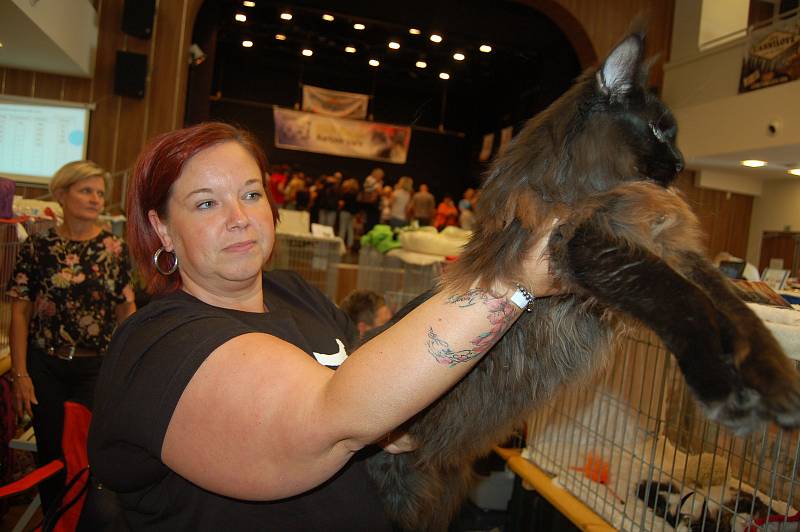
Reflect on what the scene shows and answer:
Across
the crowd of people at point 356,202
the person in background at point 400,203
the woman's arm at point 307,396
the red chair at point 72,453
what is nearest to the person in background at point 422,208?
the crowd of people at point 356,202

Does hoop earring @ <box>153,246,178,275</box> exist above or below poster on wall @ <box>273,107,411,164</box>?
below

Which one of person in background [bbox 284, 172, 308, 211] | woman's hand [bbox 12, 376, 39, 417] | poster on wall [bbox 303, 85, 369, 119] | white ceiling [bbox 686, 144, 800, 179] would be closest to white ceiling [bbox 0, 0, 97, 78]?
woman's hand [bbox 12, 376, 39, 417]

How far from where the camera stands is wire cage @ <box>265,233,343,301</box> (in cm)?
539

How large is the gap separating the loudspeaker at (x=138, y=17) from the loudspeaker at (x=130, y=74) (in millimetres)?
258

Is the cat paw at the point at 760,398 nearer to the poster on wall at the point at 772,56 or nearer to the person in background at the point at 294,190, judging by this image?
the poster on wall at the point at 772,56

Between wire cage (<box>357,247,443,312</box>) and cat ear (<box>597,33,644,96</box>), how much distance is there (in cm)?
293

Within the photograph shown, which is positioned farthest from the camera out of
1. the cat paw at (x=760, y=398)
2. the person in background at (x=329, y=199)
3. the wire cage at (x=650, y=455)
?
the person in background at (x=329, y=199)

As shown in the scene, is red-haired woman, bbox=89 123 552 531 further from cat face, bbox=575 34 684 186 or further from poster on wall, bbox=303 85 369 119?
poster on wall, bbox=303 85 369 119

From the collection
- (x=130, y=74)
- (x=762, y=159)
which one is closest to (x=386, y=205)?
(x=130, y=74)

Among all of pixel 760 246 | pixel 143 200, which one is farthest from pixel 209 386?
pixel 760 246

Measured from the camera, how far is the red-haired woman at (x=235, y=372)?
0.80 m

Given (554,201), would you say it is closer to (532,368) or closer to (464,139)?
(532,368)

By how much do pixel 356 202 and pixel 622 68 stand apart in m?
13.2

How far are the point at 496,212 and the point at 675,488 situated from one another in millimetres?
1255
